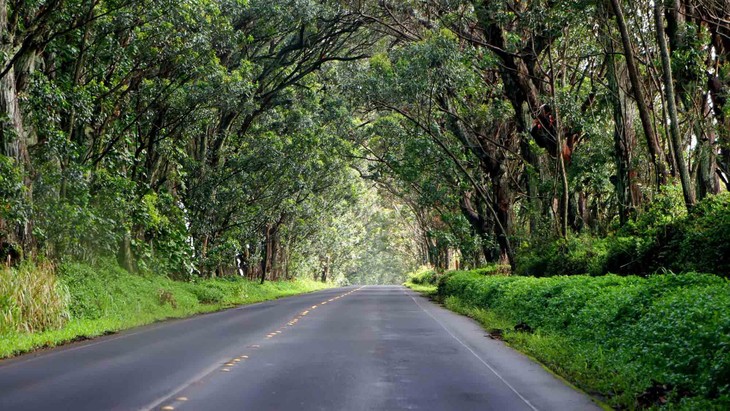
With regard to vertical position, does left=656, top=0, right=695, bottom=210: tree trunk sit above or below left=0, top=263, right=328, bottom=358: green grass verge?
above

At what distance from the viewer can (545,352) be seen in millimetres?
11891

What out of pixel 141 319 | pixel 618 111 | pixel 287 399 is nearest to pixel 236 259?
pixel 141 319

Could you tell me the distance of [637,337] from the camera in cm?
956

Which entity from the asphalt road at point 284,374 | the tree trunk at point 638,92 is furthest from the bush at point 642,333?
the tree trunk at point 638,92

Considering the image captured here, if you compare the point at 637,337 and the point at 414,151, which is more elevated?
the point at 414,151

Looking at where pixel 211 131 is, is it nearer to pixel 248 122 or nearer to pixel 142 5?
pixel 248 122

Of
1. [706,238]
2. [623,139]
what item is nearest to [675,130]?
[706,238]

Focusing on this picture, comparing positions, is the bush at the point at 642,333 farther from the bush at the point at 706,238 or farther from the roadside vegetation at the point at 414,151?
the bush at the point at 706,238

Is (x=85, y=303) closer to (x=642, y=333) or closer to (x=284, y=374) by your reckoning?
(x=284, y=374)

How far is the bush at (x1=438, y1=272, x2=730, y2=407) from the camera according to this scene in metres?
7.36

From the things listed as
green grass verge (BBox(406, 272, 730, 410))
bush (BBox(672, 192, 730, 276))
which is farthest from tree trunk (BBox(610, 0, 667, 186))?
green grass verge (BBox(406, 272, 730, 410))

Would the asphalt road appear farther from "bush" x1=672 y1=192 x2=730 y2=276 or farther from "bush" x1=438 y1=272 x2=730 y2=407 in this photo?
"bush" x1=672 y1=192 x2=730 y2=276

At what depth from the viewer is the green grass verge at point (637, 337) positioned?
24.0 ft

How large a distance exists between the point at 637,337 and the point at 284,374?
473 cm
